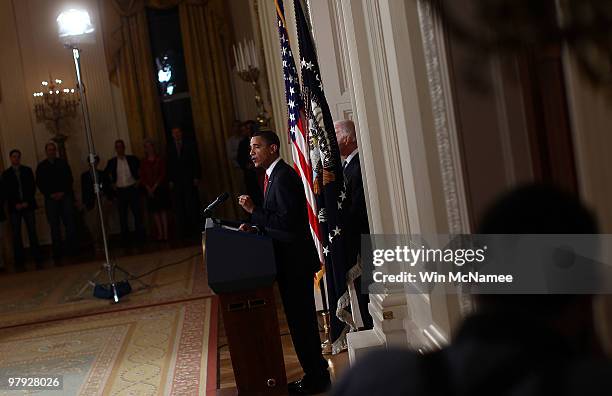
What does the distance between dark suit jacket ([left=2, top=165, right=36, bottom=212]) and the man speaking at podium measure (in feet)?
31.4

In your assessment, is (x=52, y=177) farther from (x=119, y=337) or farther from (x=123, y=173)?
(x=119, y=337)

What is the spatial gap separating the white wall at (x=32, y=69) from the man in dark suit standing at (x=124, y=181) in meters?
0.94

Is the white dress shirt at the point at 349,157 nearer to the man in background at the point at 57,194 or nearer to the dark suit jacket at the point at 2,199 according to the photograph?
the man in background at the point at 57,194

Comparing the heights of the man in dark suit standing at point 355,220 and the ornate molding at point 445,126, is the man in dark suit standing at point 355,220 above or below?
below

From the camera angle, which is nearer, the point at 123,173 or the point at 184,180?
the point at 123,173

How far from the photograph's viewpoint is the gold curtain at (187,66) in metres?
15.0

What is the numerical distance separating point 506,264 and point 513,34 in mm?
303

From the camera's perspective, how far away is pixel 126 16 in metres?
15.1

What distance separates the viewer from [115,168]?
1445 cm

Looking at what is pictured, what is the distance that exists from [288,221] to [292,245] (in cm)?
17

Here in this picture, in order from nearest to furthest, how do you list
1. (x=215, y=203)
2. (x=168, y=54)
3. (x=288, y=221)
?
(x=215, y=203), (x=288, y=221), (x=168, y=54)

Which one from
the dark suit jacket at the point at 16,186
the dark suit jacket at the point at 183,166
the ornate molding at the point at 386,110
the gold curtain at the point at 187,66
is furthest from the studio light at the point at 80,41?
the ornate molding at the point at 386,110

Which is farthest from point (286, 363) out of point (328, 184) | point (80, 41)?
point (80, 41)

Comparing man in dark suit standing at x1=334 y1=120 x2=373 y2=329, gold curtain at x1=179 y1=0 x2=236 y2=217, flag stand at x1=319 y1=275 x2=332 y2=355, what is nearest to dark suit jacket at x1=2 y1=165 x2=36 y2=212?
gold curtain at x1=179 y1=0 x2=236 y2=217
